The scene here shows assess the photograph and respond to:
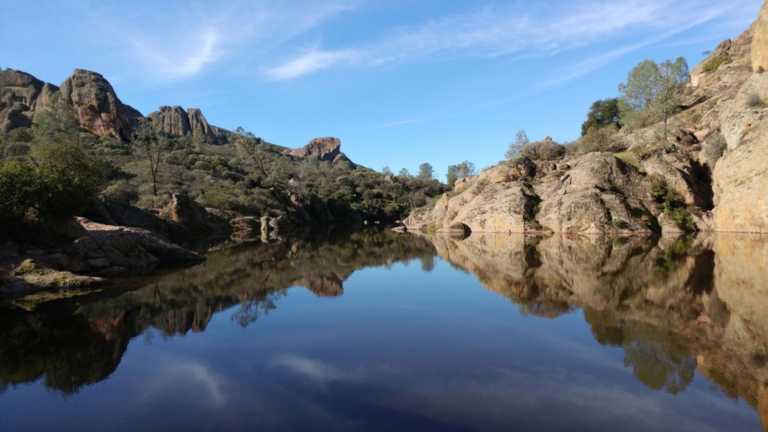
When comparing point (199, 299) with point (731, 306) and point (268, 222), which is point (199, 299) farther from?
point (268, 222)

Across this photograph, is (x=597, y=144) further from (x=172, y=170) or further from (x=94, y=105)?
(x=94, y=105)

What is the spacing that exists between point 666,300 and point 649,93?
257 feet

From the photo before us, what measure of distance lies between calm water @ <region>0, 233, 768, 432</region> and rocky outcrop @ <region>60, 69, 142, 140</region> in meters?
110

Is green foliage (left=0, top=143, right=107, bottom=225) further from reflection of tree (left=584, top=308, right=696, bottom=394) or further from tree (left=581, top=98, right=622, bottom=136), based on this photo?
tree (left=581, top=98, right=622, bottom=136)

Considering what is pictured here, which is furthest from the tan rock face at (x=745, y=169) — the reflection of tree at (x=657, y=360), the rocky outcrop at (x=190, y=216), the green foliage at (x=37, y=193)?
the rocky outcrop at (x=190, y=216)

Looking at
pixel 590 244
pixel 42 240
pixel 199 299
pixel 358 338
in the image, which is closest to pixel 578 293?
pixel 358 338

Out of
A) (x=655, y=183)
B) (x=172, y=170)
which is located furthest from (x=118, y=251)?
(x=172, y=170)

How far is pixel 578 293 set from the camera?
1798 cm

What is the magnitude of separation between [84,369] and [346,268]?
1937 centimetres

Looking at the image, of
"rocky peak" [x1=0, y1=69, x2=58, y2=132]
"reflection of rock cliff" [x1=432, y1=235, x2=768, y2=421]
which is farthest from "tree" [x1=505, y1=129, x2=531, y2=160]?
"rocky peak" [x1=0, y1=69, x2=58, y2=132]

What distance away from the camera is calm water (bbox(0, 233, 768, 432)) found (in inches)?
321

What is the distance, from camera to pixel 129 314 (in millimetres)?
16297

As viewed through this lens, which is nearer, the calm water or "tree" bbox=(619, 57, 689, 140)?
the calm water

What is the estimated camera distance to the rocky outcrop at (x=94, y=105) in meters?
112
